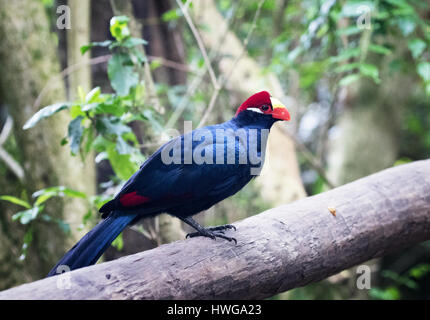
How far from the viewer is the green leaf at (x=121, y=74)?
2146 millimetres

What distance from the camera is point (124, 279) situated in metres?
1.49

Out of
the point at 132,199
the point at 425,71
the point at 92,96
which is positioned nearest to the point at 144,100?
the point at 92,96

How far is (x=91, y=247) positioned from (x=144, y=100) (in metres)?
1.16

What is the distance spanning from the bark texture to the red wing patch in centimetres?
24

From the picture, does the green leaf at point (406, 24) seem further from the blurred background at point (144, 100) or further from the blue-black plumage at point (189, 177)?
the blue-black plumage at point (189, 177)

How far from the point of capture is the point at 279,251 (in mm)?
1859

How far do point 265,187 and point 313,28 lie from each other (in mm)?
1482

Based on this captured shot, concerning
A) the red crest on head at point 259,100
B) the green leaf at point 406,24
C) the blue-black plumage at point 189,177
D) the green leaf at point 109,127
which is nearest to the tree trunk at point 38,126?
the green leaf at point 109,127

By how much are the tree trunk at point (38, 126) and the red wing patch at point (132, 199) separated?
4.02 ft

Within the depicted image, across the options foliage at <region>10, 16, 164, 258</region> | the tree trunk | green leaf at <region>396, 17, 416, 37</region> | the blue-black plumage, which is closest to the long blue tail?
the blue-black plumage

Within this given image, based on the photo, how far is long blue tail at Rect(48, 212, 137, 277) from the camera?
5.49 ft

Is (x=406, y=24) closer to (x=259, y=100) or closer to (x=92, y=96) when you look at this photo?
(x=259, y=100)

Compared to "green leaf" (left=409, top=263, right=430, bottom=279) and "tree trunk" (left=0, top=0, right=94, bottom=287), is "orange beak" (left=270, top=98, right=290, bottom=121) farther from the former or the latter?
"green leaf" (left=409, top=263, right=430, bottom=279)

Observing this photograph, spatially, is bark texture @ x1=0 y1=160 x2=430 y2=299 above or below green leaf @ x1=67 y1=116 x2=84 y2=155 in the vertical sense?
below
